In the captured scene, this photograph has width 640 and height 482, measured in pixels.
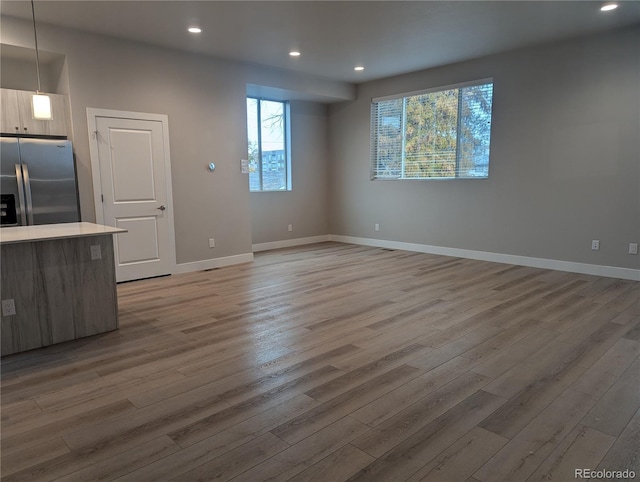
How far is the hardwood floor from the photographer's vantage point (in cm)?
181

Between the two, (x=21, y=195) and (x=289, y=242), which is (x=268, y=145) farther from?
(x=21, y=195)

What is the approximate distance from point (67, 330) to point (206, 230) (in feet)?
8.94

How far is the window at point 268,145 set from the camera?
7094 millimetres

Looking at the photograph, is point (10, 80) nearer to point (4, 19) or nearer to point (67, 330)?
point (4, 19)

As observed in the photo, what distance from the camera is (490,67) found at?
5773mm

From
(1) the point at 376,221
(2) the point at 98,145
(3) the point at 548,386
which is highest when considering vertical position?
(2) the point at 98,145

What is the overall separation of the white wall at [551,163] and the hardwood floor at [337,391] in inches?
49.8

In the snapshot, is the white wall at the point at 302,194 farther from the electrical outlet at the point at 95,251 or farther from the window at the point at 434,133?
the electrical outlet at the point at 95,251

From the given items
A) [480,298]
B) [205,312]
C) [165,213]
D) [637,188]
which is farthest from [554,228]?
[165,213]

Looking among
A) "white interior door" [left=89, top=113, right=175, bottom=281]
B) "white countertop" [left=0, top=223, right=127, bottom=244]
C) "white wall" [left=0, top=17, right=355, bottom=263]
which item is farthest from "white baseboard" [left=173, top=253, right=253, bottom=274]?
"white countertop" [left=0, top=223, right=127, bottom=244]

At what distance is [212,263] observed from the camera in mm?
5871

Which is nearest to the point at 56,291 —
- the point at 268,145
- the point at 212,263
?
the point at 212,263

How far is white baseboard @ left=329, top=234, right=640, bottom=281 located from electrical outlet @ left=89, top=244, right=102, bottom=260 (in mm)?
4984

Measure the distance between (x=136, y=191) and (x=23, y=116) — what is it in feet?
4.40
